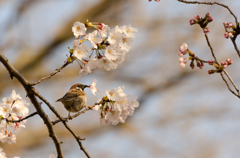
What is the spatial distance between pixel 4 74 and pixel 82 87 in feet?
20.4

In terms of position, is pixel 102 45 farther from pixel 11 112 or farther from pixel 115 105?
pixel 11 112

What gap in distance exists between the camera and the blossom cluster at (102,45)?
6.26ft

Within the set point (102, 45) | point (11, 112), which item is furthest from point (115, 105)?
point (11, 112)

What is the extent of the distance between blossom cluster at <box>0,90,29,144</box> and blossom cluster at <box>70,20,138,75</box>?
0.59 meters

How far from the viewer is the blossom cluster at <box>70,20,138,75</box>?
191 cm

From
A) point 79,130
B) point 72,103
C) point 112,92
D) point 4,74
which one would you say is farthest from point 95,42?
point 79,130

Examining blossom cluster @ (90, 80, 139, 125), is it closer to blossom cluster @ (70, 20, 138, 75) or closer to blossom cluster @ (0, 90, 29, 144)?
blossom cluster @ (70, 20, 138, 75)

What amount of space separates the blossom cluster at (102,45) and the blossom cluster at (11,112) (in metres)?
0.59

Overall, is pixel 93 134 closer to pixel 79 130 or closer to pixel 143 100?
pixel 79 130

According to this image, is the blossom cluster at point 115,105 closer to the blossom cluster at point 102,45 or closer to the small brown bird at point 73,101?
the blossom cluster at point 102,45

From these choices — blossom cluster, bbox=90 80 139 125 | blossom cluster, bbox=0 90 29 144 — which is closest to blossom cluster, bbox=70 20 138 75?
blossom cluster, bbox=90 80 139 125

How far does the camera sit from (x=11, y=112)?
2.14 metres

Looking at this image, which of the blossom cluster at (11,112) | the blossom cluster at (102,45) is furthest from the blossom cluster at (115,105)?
the blossom cluster at (11,112)

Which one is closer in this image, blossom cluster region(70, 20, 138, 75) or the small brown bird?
blossom cluster region(70, 20, 138, 75)
